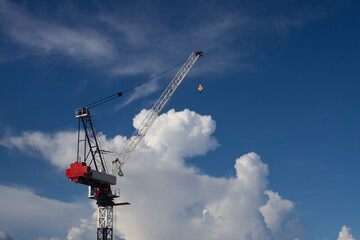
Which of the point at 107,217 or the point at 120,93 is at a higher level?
the point at 120,93

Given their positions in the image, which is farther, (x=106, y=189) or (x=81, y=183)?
(x=106, y=189)

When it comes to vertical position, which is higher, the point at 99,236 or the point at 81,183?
the point at 81,183

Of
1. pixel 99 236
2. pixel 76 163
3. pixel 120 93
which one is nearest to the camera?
pixel 76 163

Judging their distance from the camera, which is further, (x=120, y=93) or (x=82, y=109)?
(x=120, y=93)

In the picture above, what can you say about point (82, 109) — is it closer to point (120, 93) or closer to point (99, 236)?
point (120, 93)

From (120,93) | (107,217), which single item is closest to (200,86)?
(120,93)

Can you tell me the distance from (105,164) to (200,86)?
58204 millimetres

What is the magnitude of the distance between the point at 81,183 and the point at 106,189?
15113 mm

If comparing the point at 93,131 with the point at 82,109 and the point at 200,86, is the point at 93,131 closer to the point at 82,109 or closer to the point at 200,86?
the point at 82,109

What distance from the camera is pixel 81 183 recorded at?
178m

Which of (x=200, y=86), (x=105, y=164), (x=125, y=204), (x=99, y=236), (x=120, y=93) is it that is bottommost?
(x=99, y=236)

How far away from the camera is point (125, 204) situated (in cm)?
19225

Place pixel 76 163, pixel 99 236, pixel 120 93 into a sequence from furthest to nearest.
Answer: pixel 120 93 → pixel 99 236 → pixel 76 163

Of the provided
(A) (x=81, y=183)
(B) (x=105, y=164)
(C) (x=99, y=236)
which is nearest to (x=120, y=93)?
(B) (x=105, y=164)
